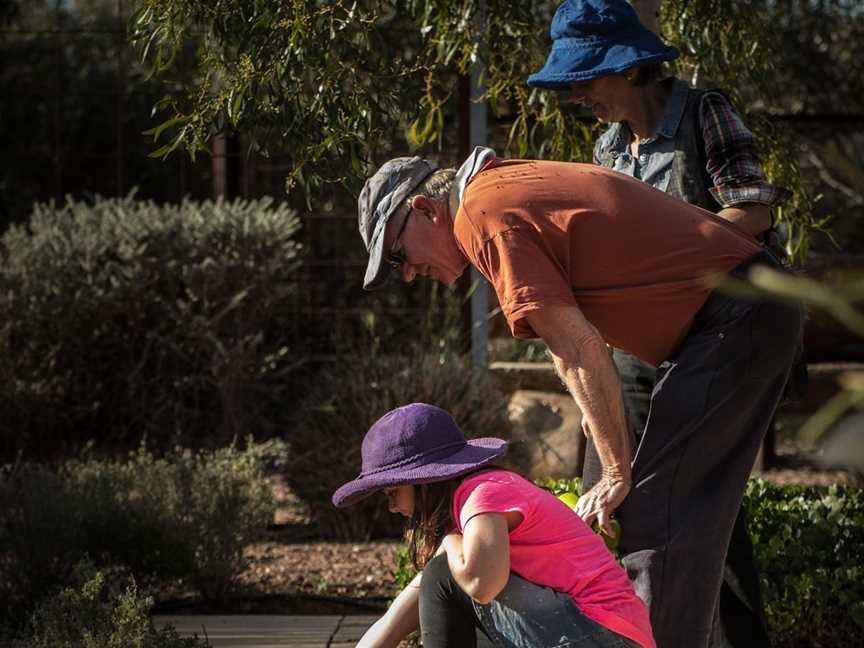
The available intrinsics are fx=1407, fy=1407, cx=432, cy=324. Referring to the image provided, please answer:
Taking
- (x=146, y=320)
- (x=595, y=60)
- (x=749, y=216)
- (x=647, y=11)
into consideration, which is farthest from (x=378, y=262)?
(x=146, y=320)

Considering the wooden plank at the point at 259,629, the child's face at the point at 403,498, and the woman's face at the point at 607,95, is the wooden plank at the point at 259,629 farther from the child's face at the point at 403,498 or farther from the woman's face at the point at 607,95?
the woman's face at the point at 607,95

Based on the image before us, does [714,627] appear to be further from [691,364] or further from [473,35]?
[473,35]

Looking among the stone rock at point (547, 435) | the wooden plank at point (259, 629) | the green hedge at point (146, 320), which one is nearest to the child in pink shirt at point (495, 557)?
the wooden plank at point (259, 629)

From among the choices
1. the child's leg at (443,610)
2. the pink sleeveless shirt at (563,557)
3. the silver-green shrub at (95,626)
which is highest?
the pink sleeveless shirt at (563,557)

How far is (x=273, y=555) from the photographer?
18.1 ft

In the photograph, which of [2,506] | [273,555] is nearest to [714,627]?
[2,506]

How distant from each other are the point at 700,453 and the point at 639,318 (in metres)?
0.28

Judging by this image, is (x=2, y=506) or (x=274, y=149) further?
(x=2, y=506)

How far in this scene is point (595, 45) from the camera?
304 centimetres

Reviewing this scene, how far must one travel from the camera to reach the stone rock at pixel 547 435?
242 inches

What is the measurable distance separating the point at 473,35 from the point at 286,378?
3.08m

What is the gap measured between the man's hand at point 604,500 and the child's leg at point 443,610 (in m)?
0.29

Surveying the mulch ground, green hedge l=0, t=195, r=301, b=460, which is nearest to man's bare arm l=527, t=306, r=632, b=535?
the mulch ground

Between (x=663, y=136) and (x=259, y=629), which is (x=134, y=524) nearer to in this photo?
(x=259, y=629)
